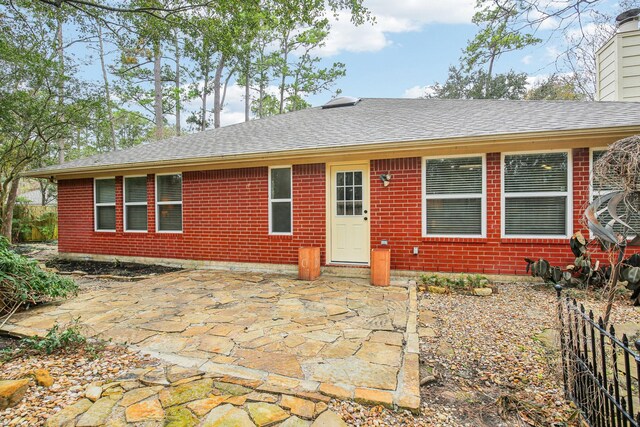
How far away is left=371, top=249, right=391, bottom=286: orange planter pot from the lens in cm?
539

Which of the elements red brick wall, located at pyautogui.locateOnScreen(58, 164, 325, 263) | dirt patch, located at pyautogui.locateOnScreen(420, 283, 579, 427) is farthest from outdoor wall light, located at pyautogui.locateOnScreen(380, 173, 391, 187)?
dirt patch, located at pyautogui.locateOnScreen(420, 283, 579, 427)

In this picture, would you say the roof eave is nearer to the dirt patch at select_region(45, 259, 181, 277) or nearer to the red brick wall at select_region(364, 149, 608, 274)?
the red brick wall at select_region(364, 149, 608, 274)

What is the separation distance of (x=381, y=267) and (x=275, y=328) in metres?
2.47

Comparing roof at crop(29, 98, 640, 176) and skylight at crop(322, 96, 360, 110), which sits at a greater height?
skylight at crop(322, 96, 360, 110)

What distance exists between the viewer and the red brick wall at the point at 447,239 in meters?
5.18

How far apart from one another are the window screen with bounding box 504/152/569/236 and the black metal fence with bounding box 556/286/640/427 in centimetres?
317

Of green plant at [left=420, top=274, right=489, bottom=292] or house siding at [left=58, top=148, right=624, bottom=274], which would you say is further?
house siding at [left=58, top=148, right=624, bottom=274]

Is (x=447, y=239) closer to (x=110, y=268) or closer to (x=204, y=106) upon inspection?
(x=110, y=268)

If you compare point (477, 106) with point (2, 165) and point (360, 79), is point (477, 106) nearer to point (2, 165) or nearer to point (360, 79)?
point (360, 79)

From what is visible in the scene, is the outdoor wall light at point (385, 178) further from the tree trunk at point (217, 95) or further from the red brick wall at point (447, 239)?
the tree trunk at point (217, 95)

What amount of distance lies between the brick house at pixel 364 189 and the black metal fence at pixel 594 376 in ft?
10.6

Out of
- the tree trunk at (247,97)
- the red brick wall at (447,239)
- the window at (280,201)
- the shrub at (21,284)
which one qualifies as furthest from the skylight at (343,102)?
the tree trunk at (247,97)

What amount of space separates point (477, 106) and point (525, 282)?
4.40 meters

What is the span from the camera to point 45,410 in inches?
83.2
